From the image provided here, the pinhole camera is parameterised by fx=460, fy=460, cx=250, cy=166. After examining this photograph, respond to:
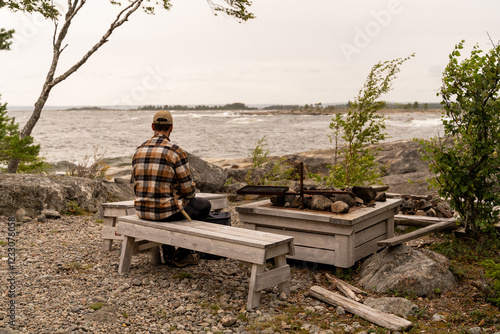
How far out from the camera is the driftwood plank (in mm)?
5367

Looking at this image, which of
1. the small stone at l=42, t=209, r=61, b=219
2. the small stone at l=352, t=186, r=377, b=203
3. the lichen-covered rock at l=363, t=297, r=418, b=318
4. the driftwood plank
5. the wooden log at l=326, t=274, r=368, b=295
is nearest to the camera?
the lichen-covered rock at l=363, t=297, r=418, b=318

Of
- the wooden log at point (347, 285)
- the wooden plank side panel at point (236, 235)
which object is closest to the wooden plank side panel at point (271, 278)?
the wooden plank side panel at point (236, 235)

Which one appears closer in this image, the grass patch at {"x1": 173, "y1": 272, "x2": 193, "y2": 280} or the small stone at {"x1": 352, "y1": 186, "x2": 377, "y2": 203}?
the grass patch at {"x1": 173, "y1": 272, "x2": 193, "y2": 280}

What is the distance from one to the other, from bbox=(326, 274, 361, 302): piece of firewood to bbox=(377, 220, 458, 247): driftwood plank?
2.19ft

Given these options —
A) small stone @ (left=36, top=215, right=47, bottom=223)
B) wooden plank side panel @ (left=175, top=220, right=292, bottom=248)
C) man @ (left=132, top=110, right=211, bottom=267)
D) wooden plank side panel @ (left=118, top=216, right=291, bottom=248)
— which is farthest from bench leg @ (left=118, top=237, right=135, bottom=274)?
small stone @ (left=36, top=215, right=47, bottom=223)

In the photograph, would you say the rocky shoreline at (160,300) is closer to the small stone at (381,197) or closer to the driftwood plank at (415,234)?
the driftwood plank at (415,234)

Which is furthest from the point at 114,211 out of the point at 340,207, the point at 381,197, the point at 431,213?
the point at 431,213

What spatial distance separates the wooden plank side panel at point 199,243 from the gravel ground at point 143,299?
511 mm

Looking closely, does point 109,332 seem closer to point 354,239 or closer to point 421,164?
point 354,239

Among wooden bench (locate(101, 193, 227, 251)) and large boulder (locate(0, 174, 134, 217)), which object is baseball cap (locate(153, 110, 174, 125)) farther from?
large boulder (locate(0, 174, 134, 217))

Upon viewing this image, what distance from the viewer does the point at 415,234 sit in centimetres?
→ 587

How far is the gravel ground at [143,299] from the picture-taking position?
416 centimetres

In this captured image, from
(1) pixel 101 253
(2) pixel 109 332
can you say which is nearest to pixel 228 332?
(2) pixel 109 332

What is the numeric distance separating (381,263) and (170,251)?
8.64ft
